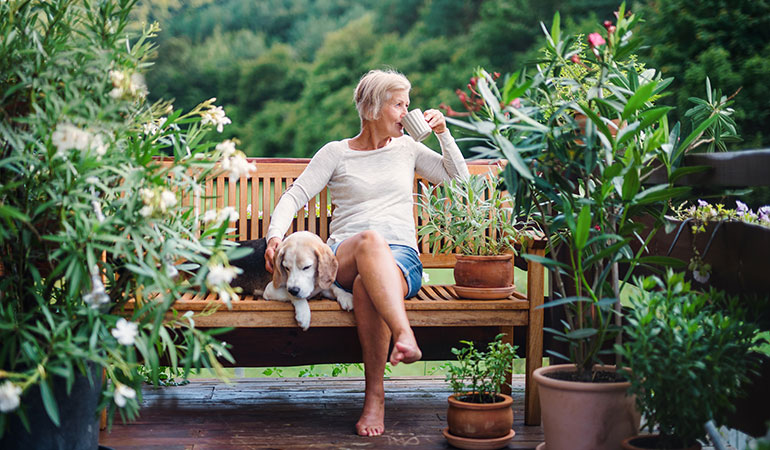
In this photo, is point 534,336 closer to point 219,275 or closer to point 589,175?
point 589,175

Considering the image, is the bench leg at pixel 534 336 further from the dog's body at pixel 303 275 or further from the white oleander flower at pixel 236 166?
the white oleander flower at pixel 236 166

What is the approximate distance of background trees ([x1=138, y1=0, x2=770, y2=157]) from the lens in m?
12.3

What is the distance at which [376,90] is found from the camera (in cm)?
305

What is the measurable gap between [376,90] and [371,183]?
1.22 ft

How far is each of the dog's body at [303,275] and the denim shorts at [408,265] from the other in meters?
0.10

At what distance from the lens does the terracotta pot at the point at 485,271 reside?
2770 millimetres

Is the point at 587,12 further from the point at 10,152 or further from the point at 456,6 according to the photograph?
the point at 10,152

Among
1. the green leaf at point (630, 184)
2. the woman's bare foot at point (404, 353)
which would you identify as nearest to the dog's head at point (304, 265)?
the woman's bare foot at point (404, 353)

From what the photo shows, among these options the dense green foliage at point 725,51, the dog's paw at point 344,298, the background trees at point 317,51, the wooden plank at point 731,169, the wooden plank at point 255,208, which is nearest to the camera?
the wooden plank at point 731,169

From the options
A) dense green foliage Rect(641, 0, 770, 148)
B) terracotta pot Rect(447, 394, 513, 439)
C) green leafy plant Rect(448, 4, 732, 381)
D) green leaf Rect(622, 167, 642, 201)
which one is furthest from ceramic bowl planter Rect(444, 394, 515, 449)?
dense green foliage Rect(641, 0, 770, 148)

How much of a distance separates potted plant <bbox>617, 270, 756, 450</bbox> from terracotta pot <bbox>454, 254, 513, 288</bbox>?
82cm

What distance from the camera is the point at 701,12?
705cm

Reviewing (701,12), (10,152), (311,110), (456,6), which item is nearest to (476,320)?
(10,152)

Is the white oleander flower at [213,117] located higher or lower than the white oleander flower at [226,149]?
higher
